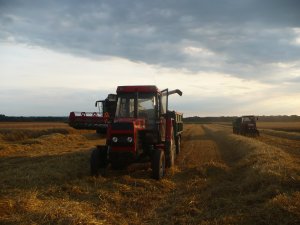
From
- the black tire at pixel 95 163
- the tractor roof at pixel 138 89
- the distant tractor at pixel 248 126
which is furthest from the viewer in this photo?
the distant tractor at pixel 248 126

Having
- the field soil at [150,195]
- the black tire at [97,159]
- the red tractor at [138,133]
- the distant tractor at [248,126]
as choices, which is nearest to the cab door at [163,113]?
the red tractor at [138,133]

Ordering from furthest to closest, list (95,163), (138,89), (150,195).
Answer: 1. (138,89)
2. (95,163)
3. (150,195)

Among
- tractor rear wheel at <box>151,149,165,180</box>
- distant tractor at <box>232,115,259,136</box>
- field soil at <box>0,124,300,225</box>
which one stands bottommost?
field soil at <box>0,124,300,225</box>

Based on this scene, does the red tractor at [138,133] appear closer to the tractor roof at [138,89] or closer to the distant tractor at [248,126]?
the tractor roof at [138,89]

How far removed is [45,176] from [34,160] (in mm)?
5138

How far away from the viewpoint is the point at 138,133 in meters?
13.5

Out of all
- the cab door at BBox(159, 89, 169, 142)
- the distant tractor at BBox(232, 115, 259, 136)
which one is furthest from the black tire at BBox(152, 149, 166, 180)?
the distant tractor at BBox(232, 115, 259, 136)

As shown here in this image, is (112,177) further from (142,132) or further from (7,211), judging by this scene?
(7,211)

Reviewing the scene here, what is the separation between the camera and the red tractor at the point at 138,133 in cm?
1298

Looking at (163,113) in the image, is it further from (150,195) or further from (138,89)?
(150,195)

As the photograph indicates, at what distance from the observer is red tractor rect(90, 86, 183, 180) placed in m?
13.0

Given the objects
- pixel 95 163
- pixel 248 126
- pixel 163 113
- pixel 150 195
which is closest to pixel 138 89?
pixel 163 113

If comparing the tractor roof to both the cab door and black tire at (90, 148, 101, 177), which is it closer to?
the cab door

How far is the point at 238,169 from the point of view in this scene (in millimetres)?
15258
